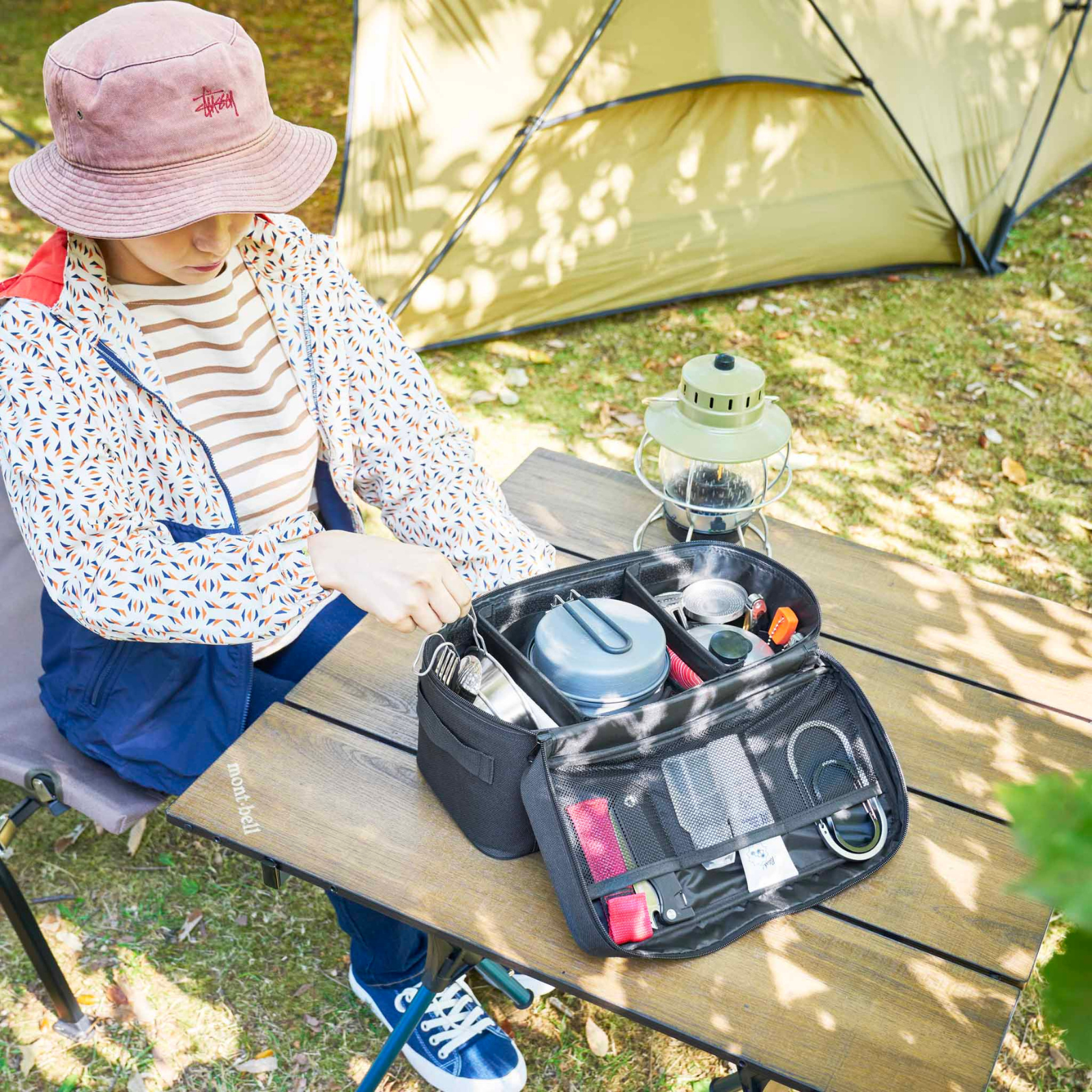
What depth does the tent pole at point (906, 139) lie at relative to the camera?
12.8ft

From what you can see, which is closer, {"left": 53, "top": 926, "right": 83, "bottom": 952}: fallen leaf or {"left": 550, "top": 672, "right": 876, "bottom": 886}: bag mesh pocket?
{"left": 550, "top": 672, "right": 876, "bottom": 886}: bag mesh pocket

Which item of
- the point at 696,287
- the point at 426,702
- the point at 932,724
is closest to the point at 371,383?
the point at 426,702

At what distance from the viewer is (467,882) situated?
1357 millimetres

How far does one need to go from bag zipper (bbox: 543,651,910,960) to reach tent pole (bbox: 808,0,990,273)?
329 cm

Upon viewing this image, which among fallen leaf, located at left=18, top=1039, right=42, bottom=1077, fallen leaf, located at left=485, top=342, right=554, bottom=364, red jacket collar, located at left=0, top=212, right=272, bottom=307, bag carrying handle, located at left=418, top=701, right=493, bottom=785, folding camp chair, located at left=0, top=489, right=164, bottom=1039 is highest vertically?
red jacket collar, located at left=0, top=212, right=272, bottom=307

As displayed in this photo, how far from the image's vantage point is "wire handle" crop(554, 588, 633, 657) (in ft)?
4.53

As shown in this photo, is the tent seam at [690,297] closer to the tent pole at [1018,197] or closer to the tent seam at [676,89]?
the tent pole at [1018,197]

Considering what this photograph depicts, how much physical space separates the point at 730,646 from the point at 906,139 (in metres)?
3.46

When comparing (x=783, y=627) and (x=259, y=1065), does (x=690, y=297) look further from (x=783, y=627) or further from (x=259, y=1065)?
(x=259, y=1065)

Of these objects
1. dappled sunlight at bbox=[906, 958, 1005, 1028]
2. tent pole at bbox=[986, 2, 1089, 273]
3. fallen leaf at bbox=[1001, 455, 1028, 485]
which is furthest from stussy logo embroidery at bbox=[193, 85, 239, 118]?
tent pole at bbox=[986, 2, 1089, 273]

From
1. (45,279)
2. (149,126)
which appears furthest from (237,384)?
(149,126)

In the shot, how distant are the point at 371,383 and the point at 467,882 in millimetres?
895

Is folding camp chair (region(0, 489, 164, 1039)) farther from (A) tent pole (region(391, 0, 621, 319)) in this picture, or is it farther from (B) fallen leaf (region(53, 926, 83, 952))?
(A) tent pole (region(391, 0, 621, 319))

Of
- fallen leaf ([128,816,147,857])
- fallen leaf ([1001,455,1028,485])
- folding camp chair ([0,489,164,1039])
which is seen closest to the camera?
folding camp chair ([0,489,164,1039])
